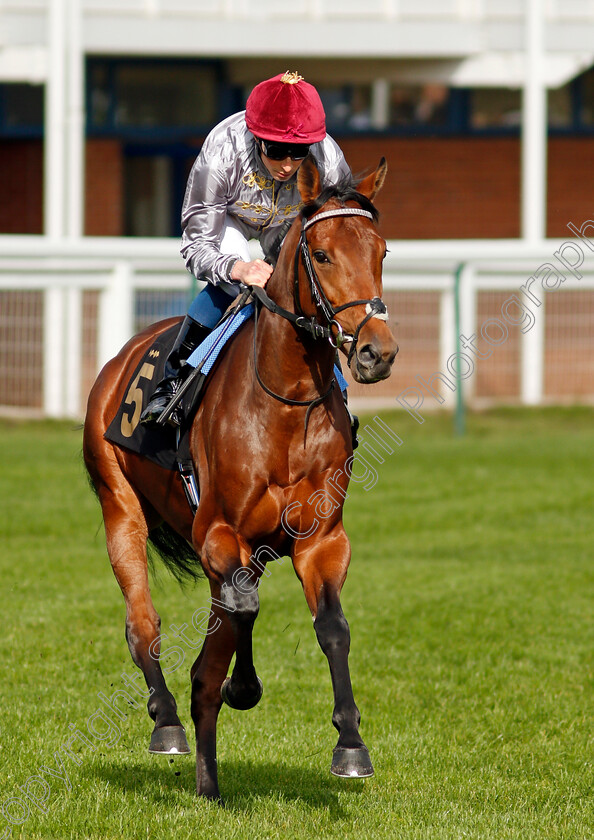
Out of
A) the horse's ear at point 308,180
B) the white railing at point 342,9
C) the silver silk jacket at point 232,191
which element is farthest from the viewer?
the white railing at point 342,9

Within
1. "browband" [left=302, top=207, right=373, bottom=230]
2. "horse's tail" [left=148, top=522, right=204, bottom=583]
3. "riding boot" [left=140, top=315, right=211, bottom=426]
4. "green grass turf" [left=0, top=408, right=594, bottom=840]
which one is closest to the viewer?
"browband" [left=302, top=207, right=373, bottom=230]

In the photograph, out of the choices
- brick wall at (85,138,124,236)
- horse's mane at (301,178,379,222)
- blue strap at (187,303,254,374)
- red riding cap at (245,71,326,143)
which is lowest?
Result: blue strap at (187,303,254,374)

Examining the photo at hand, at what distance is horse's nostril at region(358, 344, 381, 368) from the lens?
11.6 ft

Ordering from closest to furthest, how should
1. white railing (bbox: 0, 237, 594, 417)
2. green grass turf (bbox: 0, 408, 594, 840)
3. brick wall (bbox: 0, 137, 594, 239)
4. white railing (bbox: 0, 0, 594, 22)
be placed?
1. green grass turf (bbox: 0, 408, 594, 840)
2. white railing (bbox: 0, 237, 594, 417)
3. white railing (bbox: 0, 0, 594, 22)
4. brick wall (bbox: 0, 137, 594, 239)

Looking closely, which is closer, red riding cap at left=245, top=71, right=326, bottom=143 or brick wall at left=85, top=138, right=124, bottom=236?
red riding cap at left=245, top=71, right=326, bottom=143

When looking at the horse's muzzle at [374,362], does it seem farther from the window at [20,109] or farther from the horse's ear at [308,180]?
the window at [20,109]

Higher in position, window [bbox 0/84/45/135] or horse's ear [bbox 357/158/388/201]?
window [bbox 0/84/45/135]

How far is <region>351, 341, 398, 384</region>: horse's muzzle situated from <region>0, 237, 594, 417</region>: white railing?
9380 mm

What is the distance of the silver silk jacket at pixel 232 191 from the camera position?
4.40 metres

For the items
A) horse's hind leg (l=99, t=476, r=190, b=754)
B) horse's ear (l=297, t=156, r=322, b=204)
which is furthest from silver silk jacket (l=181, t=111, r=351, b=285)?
horse's hind leg (l=99, t=476, r=190, b=754)

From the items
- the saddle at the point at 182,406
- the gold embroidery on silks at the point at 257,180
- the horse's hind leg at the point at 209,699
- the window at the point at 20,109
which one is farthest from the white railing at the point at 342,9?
the horse's hind leg at the point at 209,699

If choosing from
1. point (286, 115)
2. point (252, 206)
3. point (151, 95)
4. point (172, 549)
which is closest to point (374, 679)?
point (172, 549)

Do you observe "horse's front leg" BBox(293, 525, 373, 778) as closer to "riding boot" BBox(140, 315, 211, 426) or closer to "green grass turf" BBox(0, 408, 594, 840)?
"green grass turf" BBox(0, 408, 594, 840)

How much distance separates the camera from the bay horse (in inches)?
146
